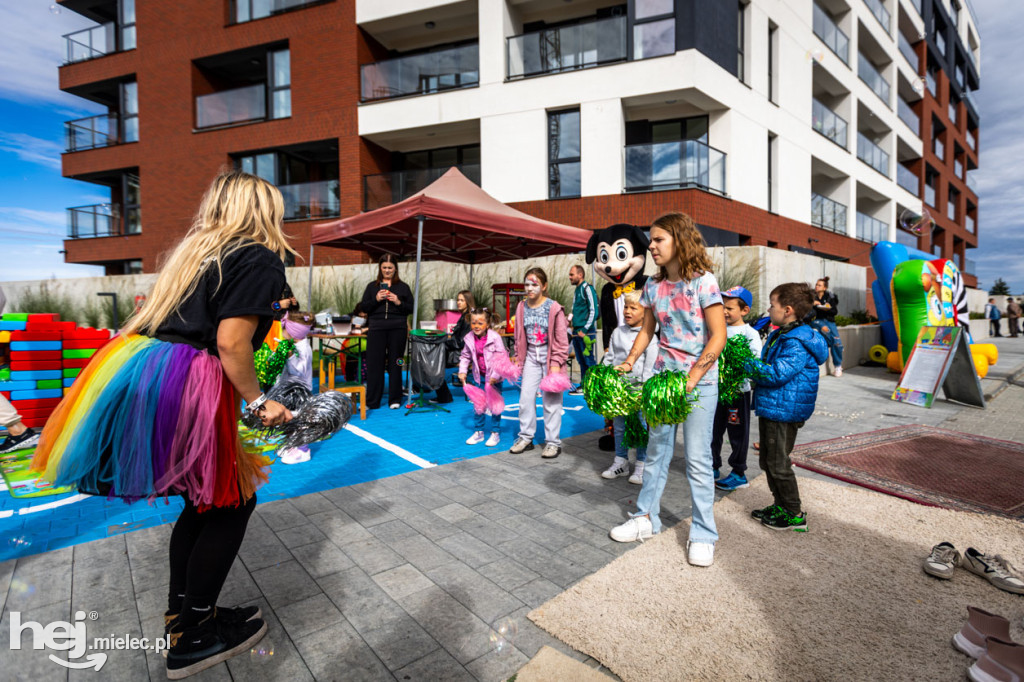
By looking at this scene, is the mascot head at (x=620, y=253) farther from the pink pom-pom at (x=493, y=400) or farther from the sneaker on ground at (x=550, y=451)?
the pink pom-pom at (x=493, y=400)

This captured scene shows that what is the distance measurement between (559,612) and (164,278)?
2172 millimetres

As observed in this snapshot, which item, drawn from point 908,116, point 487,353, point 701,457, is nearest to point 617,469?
point 701,457

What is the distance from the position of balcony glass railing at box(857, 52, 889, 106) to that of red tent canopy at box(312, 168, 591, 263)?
20.5 m

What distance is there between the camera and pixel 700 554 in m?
2.86

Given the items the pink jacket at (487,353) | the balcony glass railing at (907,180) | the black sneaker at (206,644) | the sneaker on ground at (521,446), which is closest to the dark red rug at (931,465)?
the sneaker on ground at (521,446)

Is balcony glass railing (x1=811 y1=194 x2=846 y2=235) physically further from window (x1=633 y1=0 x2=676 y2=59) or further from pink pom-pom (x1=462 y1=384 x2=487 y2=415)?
pink pom-pom (x1=462 y1=384 x2=487 y2=415)

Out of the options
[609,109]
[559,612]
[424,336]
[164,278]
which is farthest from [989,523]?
[609,109]

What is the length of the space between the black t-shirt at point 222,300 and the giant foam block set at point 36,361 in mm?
5560

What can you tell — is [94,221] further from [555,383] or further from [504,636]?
[504,636]

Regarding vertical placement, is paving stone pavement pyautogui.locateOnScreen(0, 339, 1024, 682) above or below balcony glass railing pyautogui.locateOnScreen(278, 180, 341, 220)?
below

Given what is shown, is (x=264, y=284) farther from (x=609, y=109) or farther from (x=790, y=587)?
(x=609, y=109)

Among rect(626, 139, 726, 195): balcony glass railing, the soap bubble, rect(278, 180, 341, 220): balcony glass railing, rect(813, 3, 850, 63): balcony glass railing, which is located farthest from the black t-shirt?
rect(813, 3, 850, 63): balcony glass railing

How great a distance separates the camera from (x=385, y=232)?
9.29 meters
